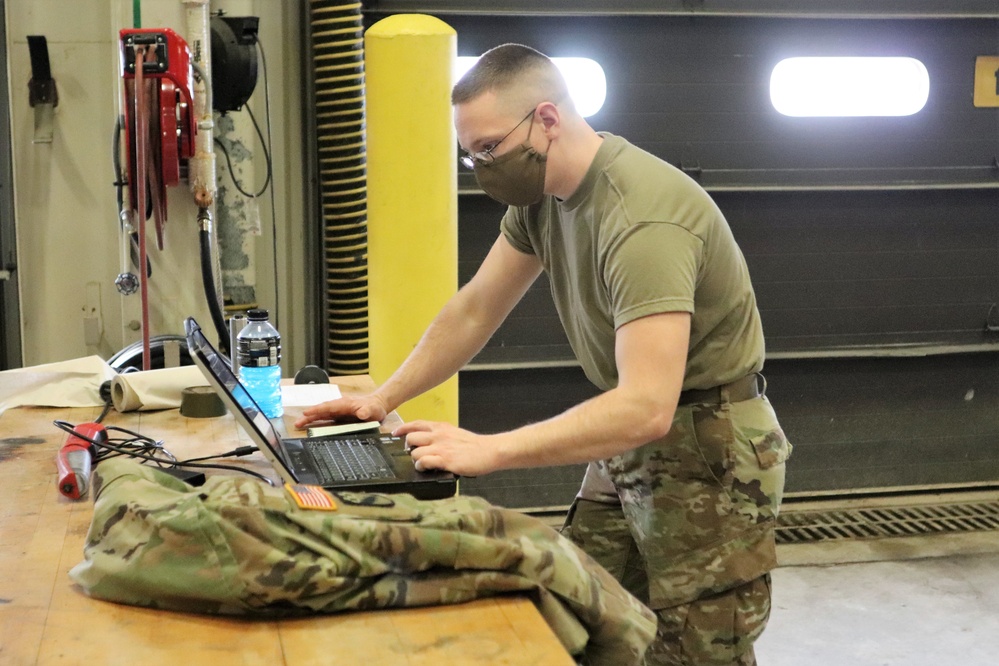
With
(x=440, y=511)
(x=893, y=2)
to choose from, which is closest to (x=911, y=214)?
(x=893, y=2)

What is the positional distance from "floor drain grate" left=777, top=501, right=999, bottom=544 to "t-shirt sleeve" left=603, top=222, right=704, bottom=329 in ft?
9.32

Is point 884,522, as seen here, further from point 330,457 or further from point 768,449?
point 330,457

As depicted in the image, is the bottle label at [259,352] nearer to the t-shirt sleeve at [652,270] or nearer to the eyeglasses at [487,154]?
the eyeglasses at [487,154]

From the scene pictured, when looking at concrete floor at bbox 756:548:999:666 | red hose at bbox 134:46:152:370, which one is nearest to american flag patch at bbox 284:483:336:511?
red hose at bbox 134:46:152:370

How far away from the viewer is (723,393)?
1.92 meters

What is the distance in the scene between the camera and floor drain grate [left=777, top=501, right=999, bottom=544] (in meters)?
4.34

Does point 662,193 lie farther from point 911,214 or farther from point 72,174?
point 911,214

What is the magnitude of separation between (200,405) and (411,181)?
1245mm

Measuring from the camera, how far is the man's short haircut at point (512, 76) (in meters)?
1.86

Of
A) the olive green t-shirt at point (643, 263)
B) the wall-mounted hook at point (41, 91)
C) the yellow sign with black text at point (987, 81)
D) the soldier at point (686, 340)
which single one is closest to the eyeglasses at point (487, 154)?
the soldier at point (686, 340)

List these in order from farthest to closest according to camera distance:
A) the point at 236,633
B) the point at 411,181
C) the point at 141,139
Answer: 1. the point at 411,181
2. the point at 141,139
3. the point at 236,633

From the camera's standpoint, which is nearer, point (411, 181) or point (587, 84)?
point (411, 181)

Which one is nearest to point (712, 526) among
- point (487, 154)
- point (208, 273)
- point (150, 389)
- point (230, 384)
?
point (487, 154)

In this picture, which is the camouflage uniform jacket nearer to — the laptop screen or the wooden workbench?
the wooden workbench
